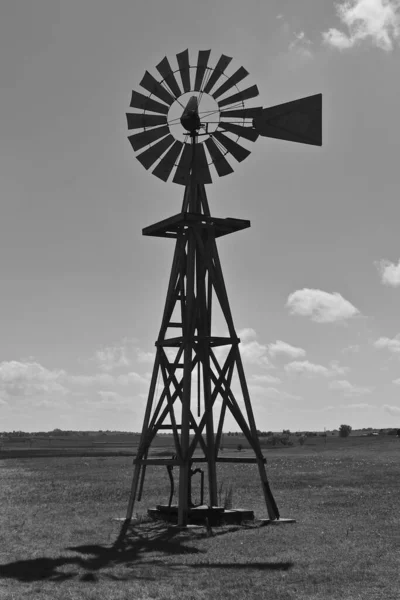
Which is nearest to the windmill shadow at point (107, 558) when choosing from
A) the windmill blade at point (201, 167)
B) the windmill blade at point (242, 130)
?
the windmill blade at point (201, 167)

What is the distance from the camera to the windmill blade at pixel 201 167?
71.4 feet

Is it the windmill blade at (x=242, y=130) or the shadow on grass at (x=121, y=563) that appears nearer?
the shadow on grass at (x=121, y=563)

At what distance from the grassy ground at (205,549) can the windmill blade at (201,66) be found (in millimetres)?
12634

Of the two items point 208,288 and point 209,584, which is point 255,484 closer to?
point 208,288

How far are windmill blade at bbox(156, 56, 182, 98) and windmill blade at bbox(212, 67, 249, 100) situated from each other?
3.70 feet

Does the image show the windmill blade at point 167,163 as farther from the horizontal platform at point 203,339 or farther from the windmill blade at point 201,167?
the horizontal platform at point 203,339

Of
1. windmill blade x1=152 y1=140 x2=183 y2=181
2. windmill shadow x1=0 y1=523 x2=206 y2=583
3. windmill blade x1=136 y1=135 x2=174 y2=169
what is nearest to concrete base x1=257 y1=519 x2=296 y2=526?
windmill shadow x1=0 y1=523 x2=206 y2=583

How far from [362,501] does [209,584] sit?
40.3 ft

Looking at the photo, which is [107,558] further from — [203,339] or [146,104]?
[146,104]

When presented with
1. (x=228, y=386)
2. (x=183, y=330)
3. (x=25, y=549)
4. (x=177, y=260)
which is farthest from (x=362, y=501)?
(x=25, y=549)

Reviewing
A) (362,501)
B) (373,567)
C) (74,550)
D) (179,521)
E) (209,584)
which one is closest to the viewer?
(209,584)

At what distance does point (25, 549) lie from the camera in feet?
54.5

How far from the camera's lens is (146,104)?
21875mm

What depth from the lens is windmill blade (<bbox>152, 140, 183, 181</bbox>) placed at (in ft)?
72.0
